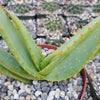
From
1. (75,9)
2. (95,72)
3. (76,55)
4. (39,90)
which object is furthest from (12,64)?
(75,9)

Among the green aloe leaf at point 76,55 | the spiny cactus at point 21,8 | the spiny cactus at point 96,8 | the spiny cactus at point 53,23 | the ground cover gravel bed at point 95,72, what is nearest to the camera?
the green aloe leaf at point 76,55

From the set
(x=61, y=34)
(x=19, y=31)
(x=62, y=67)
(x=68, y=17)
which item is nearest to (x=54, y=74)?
(x=62, y=67)

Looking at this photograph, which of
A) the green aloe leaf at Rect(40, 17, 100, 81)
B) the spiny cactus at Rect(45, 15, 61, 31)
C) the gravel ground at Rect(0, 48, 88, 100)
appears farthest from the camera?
the spiny cactus at Rect(45, 15, 61, 31)

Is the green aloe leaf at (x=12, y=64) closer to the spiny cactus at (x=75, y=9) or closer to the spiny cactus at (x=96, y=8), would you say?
the spiny cactus at (x=75, y=9)

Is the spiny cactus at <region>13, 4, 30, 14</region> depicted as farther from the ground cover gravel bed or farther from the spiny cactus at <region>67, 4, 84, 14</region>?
the ground cover gravel bed

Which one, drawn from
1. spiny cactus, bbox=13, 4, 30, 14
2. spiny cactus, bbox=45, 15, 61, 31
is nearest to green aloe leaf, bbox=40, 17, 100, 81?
spiny cactus, bbox=45, 15, 61, 31

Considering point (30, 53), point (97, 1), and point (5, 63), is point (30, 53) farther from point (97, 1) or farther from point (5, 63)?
point (97, 1)

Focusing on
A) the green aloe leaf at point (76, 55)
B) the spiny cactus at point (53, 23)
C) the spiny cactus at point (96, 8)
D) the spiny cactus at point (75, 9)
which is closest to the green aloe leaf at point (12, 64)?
the green aloe leaf at point (76, 55)
